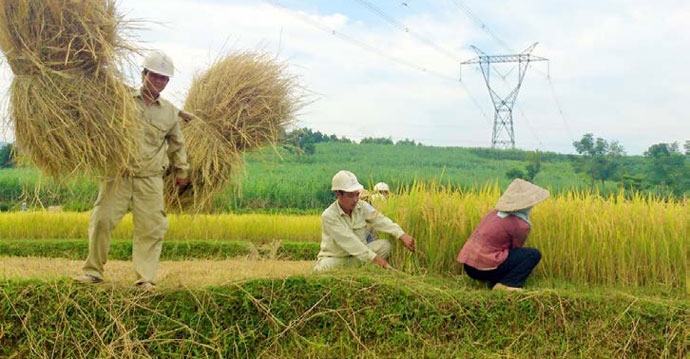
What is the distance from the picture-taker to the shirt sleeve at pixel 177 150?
5.34m

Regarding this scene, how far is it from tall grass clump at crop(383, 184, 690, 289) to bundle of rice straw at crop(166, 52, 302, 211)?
1.46 metres

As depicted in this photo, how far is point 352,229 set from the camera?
5.70 meters

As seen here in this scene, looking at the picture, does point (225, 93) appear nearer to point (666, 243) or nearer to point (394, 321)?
point (394, 321)

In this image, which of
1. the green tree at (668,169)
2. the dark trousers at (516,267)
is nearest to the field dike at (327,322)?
the dark trousers at (516,267)

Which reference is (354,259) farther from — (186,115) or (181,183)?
(186,115)

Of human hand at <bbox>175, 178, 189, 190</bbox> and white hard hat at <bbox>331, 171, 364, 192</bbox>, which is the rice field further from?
human hand at <bbox>175, 178, 189, 190</bbox>

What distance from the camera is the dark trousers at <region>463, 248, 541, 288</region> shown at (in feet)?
16.0

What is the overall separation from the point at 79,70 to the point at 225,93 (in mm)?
1410

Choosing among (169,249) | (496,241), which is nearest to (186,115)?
(496,241)

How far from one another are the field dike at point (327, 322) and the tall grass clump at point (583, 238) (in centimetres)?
63

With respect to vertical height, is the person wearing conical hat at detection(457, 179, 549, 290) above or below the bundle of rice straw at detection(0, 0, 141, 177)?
below

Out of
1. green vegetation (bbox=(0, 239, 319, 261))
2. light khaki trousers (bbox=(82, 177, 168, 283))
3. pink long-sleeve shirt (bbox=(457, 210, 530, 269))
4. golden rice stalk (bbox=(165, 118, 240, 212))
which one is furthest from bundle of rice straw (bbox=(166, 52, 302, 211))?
green vegetation (bbox=(0, 239, 319, 261))

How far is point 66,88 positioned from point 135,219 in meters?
1.05

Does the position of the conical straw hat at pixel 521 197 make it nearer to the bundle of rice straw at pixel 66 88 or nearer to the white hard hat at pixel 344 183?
the white hard hat at pixel 344 183
